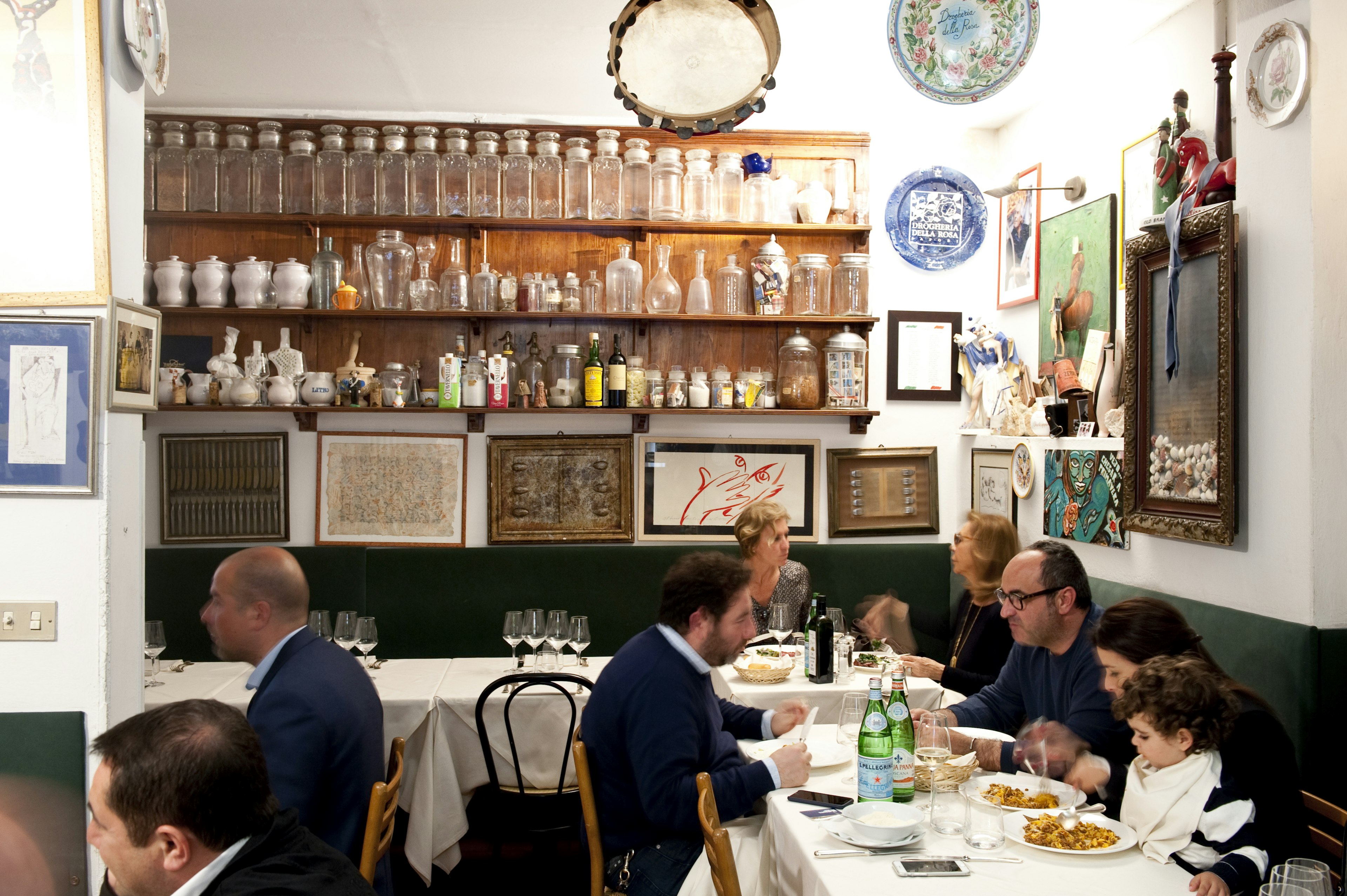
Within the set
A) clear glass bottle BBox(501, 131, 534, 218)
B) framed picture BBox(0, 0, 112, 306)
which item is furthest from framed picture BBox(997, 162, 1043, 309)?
framed picture BBox(0, 0, 112, 306)

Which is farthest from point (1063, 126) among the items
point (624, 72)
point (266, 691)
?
point (266, 691)

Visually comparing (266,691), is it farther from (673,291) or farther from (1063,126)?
(1063,126)

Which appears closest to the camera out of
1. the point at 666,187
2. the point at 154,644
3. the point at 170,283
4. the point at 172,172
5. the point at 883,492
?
the point at 154,644

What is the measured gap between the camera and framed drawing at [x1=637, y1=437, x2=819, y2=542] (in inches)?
206

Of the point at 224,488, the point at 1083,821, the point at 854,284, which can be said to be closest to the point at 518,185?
the point at 854,284

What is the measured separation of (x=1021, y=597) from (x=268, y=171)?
408cm

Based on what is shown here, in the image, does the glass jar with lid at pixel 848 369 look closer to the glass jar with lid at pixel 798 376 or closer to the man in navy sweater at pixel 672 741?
the glass jar with lid at pixel 798 376

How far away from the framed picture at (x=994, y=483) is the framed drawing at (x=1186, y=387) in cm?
110

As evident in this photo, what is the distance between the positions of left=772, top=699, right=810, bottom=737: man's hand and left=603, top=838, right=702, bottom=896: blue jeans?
0.51m

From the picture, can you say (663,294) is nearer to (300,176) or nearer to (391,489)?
(391,489)

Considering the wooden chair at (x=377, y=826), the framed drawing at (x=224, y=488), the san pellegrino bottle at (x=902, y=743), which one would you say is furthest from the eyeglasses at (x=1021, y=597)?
the framed drawing at (x=224, y=488)

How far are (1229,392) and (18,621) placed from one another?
11.6 feet

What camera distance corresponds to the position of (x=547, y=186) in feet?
16.4

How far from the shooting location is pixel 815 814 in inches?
89.2
